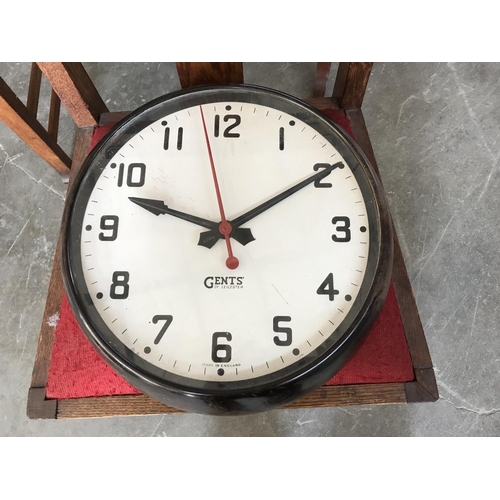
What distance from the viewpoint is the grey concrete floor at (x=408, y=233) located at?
149 centimetres

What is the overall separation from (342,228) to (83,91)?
2.63 ft

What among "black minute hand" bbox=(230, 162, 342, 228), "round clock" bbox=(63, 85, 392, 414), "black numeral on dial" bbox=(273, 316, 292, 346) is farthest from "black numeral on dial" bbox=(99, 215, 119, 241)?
"black numeral on dial" bbox=(273, 316, 292, 346)

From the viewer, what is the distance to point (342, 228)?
0.94 meters

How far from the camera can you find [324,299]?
89 cm

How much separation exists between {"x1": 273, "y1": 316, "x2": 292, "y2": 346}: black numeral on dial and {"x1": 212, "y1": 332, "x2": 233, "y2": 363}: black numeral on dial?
Answer: 9cm

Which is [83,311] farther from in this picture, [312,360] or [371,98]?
[371,98]

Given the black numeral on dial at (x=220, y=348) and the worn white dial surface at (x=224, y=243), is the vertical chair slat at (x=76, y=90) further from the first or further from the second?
the black numeral on dial at (x=220, y=348)

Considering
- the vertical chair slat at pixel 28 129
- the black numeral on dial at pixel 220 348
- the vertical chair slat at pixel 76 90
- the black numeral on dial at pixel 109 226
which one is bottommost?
the black numeral on dial at pixel 220 348

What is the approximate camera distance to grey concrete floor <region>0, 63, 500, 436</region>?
4.89 ft

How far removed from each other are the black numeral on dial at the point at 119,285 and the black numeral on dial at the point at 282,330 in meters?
0.30

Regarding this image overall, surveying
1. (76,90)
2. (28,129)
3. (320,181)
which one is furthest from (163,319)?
(28,129)

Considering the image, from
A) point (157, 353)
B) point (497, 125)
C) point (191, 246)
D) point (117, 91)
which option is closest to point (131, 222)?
point (191, 246)

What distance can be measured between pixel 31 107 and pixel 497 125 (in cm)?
165

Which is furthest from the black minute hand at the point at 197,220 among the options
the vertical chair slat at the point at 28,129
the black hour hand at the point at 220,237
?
the vertical chair slat at the point at 28,129
